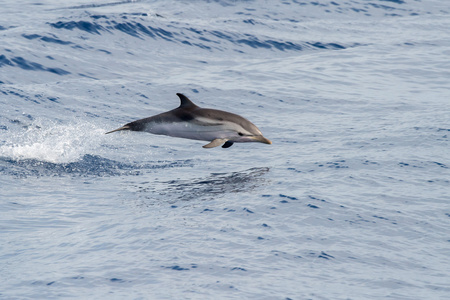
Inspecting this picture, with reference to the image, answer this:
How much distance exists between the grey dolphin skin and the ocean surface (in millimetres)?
791

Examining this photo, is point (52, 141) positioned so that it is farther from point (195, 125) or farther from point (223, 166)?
point (195, 125)

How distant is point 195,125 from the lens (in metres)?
11.3

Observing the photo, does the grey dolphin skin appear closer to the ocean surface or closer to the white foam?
the ocean surface

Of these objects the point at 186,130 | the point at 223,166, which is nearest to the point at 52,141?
the point at 223,166

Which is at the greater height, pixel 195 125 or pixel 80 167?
pixel 195 125

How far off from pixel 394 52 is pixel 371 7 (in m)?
8.20

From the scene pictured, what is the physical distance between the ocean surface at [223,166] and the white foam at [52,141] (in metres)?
0.06

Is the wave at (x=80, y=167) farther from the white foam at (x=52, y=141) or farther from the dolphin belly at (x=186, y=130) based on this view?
the dolphin belly at (x=186, y=130)

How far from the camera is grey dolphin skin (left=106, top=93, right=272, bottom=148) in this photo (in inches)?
443

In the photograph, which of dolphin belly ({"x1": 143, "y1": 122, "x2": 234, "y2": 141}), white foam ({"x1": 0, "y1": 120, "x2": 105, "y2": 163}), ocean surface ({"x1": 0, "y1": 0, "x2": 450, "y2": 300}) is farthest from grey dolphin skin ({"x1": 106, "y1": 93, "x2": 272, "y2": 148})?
white foam ({"x1": 0, "y1": 120, "x2": 105, "y2": 163})

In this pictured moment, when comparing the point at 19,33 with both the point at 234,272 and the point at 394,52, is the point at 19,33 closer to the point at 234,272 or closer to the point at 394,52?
the point at 394,52

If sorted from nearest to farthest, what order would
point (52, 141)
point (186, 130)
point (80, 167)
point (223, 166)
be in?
point (186, 130), point (80, 167), point (223, 166), point (52, 141)

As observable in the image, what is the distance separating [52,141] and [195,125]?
4.27 m

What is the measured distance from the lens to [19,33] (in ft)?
79.3
